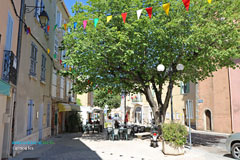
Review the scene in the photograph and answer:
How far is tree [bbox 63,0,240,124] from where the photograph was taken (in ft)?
32.6

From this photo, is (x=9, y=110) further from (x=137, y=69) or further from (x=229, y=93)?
(x=229, y=93)

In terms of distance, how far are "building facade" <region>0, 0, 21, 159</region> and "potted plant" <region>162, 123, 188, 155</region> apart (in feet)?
19.8

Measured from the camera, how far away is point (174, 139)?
8.75m

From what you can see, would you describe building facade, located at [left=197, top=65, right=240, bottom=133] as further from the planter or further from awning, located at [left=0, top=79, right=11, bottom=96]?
awning, located at [left=0, top=79, right=11, bottom=96]

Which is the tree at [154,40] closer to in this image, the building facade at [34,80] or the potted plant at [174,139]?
the building facade at [34,80]

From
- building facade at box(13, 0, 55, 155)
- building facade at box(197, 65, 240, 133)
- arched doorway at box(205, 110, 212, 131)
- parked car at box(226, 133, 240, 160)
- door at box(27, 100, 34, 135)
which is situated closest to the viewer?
parked car at box(226, 133, 240, 160)

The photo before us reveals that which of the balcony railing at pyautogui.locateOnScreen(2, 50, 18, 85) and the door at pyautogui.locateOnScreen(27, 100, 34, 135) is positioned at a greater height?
the balcony railing at pyautogui.locateOnScreen(2, 50, 18, 85)

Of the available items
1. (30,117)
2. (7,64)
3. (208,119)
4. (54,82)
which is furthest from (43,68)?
(208,119)

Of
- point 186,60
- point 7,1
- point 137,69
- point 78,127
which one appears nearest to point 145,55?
point 137,69

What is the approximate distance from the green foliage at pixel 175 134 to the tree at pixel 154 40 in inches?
122

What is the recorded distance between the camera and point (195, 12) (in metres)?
10.2

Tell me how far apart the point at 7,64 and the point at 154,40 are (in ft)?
23.2

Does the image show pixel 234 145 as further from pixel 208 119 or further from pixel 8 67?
pixel 208 119

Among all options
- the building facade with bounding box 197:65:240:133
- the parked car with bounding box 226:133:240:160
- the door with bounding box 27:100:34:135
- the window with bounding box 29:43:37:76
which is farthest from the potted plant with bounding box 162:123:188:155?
the building facade with bounding box 197:65:240:133
